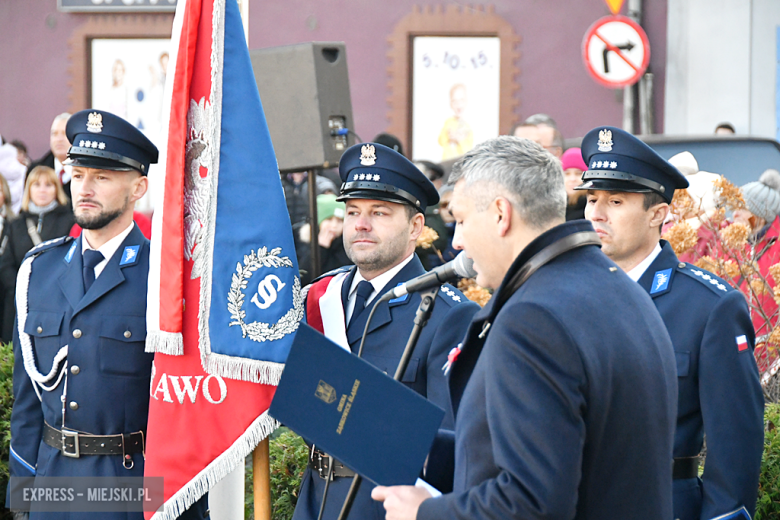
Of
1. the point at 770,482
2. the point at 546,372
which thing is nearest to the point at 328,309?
the point at 546,372

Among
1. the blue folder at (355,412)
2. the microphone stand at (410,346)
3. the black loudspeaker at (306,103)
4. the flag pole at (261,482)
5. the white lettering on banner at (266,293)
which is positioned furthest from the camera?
the black loudspeaker at (306,103)

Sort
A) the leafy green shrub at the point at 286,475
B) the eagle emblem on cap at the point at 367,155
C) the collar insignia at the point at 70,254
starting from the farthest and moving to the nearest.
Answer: the leafy green shrub at the point at 286,475, the collar insignia at the point at 70,254, the eagle emblem on cap at the point at 367,155

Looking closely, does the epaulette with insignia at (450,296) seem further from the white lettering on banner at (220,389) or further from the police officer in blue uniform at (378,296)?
the white lettering on banner at (220,389)

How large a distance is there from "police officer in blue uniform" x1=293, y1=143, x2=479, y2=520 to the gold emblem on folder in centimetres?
90

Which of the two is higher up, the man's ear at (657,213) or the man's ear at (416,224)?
the man's ear at (657,213)

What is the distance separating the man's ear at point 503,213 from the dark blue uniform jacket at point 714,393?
1109 millimetres

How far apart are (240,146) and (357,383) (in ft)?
4.31

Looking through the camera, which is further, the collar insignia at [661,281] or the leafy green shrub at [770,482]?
the leafy green shrub at [770,482]

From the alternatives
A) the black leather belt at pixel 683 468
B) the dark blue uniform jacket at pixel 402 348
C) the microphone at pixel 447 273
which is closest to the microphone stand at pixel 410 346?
the microphone at pixel 447 273

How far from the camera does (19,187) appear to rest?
9.74 m

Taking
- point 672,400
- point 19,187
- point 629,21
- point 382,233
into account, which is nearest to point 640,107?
point 629,21

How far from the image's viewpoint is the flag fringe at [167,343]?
9.89ft

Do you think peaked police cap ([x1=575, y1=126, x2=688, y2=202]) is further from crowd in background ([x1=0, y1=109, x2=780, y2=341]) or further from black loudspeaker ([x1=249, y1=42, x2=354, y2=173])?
black loudspeaker ([x1=249, y1=42, x2=354, y2=173])

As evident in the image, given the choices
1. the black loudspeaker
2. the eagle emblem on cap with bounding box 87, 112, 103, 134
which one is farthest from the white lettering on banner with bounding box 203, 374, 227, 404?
the black loudspeaker
